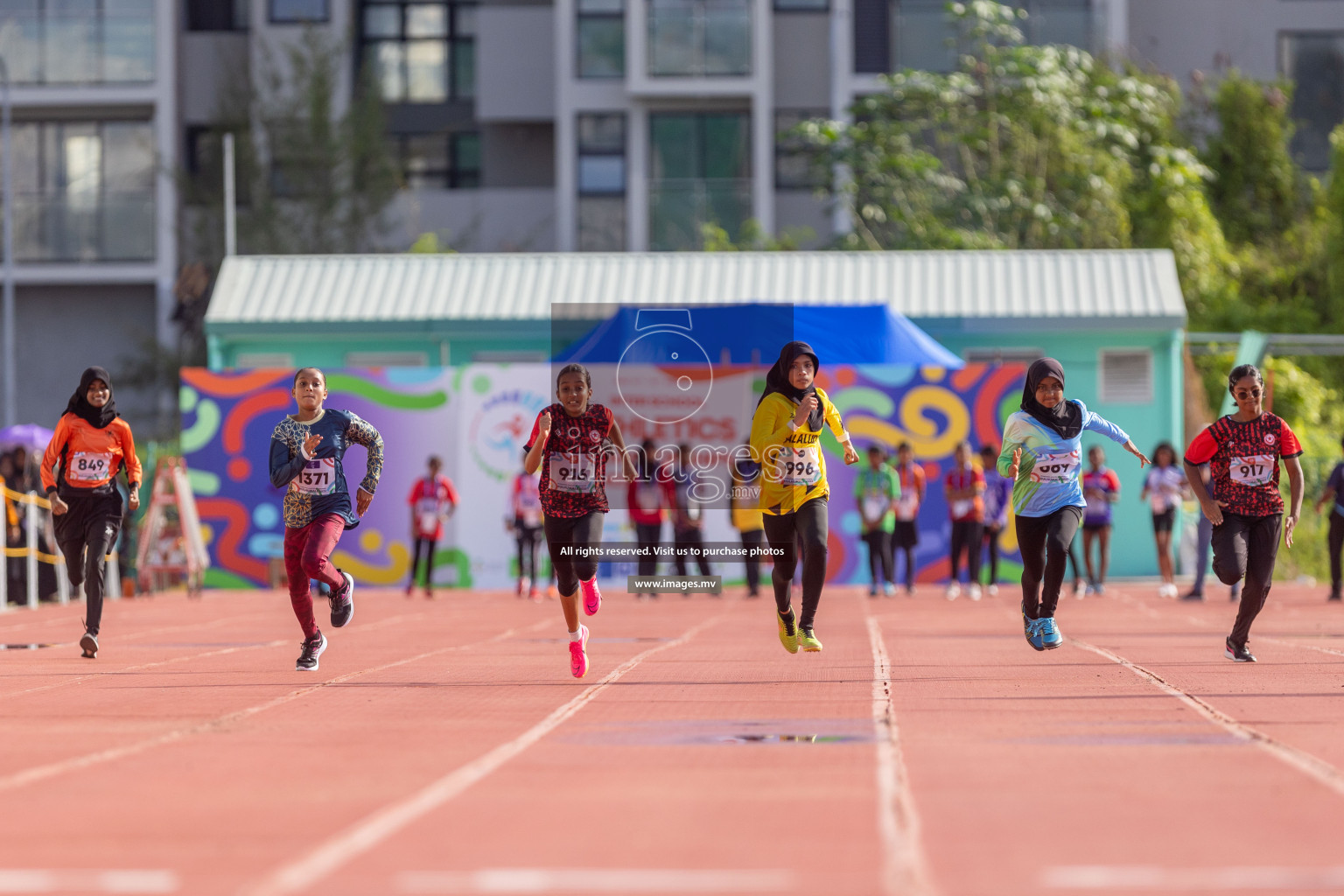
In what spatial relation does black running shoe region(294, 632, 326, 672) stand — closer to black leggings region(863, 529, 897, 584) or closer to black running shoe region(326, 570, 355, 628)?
black running shoe region(326, 570, 355, 628)

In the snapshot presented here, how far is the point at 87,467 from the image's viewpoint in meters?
13.5

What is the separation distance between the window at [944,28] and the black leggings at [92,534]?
30.7m

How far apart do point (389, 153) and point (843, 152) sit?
37.3ft

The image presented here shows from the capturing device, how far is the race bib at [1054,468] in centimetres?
1201

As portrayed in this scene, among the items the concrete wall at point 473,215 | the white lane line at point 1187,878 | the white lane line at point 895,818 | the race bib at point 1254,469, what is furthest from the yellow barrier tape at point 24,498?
the concrete wall at point 473,215

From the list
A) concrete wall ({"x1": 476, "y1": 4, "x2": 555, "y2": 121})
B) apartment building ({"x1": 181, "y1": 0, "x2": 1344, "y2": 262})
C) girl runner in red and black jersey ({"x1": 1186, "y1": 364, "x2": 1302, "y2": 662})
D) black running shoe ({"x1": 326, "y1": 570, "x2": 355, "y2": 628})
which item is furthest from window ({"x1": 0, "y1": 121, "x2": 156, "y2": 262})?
girl runner in red and black jersey ({"x1": 1186, "y1": 364, "x2": 1302, "y2": 662})

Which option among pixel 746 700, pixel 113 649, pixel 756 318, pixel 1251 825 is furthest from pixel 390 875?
pixel 756 318

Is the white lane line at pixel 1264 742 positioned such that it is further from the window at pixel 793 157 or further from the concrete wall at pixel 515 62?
the concrete wall at pixel 515 62

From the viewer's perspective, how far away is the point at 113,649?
14758 millimetres

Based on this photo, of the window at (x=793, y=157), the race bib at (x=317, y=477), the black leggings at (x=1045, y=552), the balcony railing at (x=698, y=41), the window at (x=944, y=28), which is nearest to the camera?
the race bib at (x=317, y=477)

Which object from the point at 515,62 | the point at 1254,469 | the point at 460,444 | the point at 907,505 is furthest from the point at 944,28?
the point at 1254,469

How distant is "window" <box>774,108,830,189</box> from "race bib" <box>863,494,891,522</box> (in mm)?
20376

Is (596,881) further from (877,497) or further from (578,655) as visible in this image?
(877,497)

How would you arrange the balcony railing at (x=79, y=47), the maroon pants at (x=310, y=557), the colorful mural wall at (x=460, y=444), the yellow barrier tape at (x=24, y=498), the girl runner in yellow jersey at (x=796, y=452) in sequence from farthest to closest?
the balcony railing at (x=79, y=47), the colorful mural wall at (x=460, y=444), the yellow barrier tape at (x=24, y=498), the maroon pants at (x=310, y=557), the girl runner in yellow jersey at (x=796, y=452)
